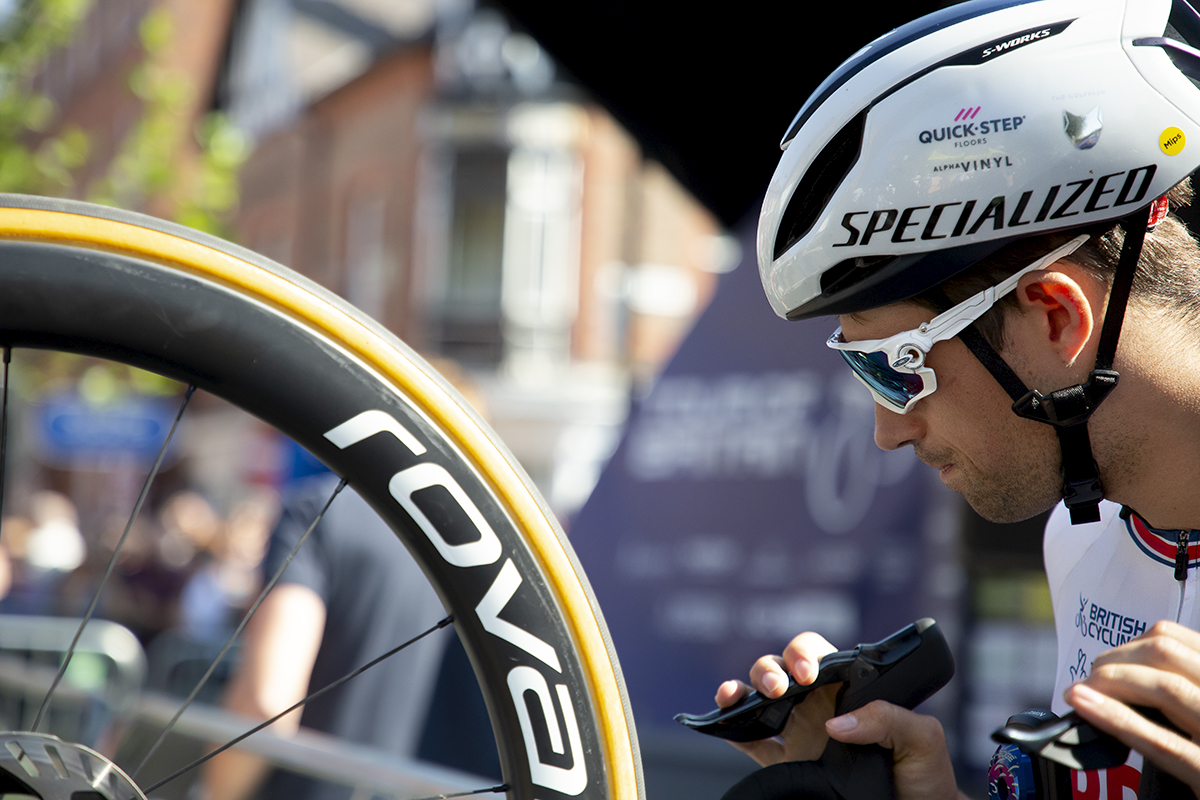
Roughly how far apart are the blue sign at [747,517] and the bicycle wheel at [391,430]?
164 inches

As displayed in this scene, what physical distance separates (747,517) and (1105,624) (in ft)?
14.5

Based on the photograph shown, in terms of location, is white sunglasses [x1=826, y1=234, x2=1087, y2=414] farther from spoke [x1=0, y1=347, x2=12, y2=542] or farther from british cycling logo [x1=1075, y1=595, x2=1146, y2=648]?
spoke [x1=0, y1=347, x2=12, y2=542]

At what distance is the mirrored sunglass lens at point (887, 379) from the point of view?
1473 mm

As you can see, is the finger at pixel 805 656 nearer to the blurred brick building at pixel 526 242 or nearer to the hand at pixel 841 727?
the hand at pixel 841 727

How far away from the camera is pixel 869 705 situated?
4.55ft

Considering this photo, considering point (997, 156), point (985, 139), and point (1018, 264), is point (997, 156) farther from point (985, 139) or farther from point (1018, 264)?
point (1018, 264)

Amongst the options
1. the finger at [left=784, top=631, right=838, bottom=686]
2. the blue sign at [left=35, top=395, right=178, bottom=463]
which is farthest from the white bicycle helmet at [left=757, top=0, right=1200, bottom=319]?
the blue sign at [left=35, top=395, right=178, bottom=463]

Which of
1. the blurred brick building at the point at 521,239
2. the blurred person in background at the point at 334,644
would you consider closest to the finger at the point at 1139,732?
the blurred person in background at the point at 334,644

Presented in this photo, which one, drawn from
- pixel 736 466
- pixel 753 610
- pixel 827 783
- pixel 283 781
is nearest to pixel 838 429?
pixel 736 466

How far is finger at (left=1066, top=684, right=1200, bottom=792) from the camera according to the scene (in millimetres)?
1030

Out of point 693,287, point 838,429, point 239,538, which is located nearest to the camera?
point 838,429

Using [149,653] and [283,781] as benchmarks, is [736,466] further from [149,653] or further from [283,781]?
[149,653]

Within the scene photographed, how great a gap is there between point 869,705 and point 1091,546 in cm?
48

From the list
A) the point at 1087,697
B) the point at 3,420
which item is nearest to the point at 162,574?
the point at 3,420
